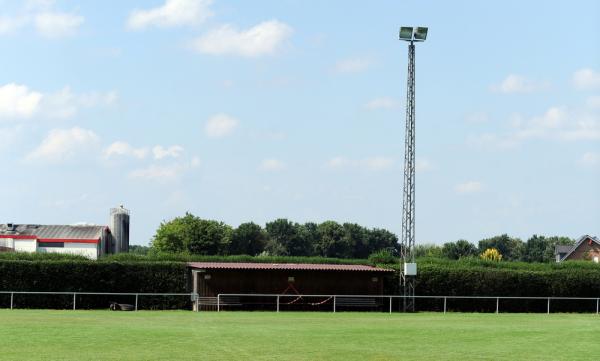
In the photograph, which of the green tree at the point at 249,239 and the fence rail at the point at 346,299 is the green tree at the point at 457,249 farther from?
the fence rail at the point at 346,299

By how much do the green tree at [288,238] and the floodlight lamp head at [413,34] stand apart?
314 feet

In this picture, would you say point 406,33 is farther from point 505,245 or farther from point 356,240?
point 505,245

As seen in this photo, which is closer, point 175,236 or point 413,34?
point 413,34

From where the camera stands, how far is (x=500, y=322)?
3766cm

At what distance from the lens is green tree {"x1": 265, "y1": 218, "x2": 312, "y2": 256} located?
141 meters

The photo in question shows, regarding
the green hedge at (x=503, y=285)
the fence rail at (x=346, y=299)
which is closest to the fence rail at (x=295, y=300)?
the fence rail at (x=346, y=299)

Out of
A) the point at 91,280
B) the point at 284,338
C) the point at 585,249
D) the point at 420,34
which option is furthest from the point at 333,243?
the point at 284,338

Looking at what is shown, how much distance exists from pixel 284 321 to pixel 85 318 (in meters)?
7.64

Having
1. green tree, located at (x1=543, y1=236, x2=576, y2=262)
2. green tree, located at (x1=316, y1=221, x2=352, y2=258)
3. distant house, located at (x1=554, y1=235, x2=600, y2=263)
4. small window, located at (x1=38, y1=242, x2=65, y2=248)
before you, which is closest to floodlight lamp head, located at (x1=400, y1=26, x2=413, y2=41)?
small window, located at (x1=38, y1=242, x2=65, y2=248)

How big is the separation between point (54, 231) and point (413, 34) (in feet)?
216

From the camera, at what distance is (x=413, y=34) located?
45125mm

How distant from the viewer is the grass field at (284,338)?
73.6ft

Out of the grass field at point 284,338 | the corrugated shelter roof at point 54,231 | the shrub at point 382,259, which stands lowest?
the grass field at point 284,338

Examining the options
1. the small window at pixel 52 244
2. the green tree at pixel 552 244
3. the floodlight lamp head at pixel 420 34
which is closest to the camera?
the floodlight lamp head at pixel 420 34
